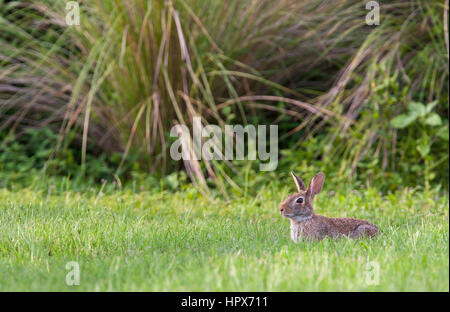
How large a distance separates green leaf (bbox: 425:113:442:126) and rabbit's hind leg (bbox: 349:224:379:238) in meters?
2.20

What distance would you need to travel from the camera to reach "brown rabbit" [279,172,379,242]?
11.2 ft

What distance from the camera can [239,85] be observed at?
20.4 ft

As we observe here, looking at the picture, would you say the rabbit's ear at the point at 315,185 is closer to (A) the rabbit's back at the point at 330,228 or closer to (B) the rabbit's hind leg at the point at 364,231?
(A) the rabbit's back at the point at 330,228

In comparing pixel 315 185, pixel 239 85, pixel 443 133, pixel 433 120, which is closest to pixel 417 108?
pixel 433 120

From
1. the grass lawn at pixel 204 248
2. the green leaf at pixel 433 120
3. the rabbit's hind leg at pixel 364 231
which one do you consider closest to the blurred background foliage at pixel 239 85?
the green leaf at pixel 433 120

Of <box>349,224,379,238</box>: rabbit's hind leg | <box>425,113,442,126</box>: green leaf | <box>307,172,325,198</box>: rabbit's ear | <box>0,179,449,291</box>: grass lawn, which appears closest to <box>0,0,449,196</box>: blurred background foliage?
<box>425,113,442,126</box>: green leaf

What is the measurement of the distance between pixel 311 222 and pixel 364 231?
292 mm

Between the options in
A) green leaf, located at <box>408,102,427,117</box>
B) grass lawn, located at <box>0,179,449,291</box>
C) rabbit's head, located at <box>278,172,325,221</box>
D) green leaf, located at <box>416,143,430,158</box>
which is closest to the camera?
grass lawn, located at <box>0,179,449,291</box>

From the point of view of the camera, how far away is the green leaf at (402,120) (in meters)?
5.43

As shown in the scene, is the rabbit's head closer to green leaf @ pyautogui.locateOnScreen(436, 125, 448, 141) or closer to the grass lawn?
the grass lawn

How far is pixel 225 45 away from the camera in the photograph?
228 inches

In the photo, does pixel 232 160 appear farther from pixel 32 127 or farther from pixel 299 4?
pixel 32 127

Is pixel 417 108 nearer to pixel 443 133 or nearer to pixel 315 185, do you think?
pixel 443 133

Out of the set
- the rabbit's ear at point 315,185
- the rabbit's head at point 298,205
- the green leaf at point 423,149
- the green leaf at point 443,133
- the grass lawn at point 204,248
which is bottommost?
the grass lawn at point 204,248
